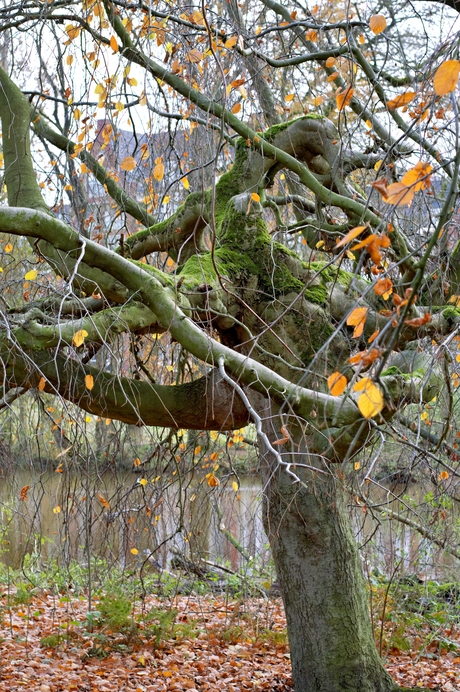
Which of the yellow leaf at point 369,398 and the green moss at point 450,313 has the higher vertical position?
the green moss at point 450,313

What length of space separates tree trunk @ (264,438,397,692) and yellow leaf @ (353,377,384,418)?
229 cm

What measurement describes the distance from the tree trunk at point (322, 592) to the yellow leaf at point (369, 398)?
2288 mm

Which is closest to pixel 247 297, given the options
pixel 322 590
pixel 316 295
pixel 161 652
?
pixel 316 295

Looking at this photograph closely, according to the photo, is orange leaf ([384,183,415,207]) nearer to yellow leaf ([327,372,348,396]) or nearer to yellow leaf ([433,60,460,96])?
yellow leaf ([433,60,460,96])

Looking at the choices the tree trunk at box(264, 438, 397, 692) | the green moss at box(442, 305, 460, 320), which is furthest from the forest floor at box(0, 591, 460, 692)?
the green moss at box(442, 305, 460, 320)

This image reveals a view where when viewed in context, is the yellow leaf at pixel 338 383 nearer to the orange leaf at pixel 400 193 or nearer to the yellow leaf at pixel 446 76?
the orange leaf at pixel 400 193

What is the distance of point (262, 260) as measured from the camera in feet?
12.6

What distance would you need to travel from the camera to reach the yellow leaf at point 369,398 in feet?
3.62


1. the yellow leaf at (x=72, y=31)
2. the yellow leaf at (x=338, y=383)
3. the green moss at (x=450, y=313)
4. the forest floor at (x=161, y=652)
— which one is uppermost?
the yellow leaf at (x=72, y=31)

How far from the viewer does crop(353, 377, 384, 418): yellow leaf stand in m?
1.10

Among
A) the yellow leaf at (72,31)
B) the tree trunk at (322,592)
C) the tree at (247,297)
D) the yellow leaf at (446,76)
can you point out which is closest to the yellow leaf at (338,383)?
the yellow leaf at (446,76)

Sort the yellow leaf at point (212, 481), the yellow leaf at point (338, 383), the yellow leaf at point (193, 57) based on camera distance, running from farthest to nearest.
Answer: the yellow leaf at point (193, 57)
the yellow leaf at point (212, 481)
the yellow leaf at point (338, 383)

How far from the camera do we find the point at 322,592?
11.4 ft

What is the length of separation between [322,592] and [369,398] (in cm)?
265
